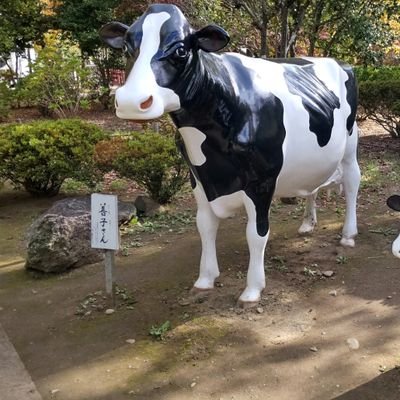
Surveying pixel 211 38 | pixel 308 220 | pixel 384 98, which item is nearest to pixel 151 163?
pixel 308 220

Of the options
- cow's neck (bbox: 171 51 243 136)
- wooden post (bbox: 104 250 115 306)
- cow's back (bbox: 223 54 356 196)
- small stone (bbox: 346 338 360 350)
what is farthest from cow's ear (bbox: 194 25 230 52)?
small stone (bbox: 346 338 360 350)

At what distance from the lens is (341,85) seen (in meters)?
4.46

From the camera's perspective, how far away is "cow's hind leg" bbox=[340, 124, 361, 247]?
4836mm

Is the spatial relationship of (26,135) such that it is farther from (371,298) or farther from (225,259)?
(371,298)

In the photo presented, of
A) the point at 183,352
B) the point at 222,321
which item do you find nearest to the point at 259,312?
the point at 222,321

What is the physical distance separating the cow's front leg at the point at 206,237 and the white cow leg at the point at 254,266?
32 centimetres

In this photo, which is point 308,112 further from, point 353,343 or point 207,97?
point 353,343

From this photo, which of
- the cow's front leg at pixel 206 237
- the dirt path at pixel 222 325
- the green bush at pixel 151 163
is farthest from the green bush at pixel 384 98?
the cow's front leg at pixel 206 237

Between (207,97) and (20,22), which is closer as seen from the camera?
(207,97)

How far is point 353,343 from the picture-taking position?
3496 millimetres

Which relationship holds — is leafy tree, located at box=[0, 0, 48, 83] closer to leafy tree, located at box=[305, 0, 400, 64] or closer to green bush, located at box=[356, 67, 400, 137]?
leafy tree, located at box=[305, 0, 400, 64]

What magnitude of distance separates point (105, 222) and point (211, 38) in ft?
5.22

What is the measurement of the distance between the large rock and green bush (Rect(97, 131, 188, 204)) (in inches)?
51.0

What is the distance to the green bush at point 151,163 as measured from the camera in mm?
6188
